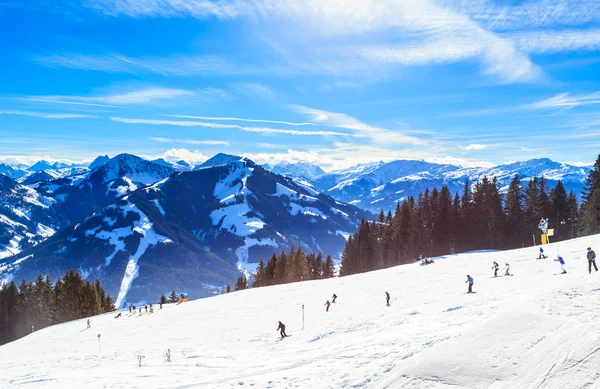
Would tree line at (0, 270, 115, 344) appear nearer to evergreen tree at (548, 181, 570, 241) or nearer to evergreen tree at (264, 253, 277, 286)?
evergreen tree at (264, 253, 277, 286)

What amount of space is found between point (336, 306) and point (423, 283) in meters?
10.4

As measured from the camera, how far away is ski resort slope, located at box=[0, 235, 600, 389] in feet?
44.4

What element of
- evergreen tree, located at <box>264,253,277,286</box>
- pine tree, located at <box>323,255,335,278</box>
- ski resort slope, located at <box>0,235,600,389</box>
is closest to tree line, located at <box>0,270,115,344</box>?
ski resort slope, located at <box>0,235,600,389</box>

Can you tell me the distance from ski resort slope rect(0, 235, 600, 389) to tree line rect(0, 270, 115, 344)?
37170 mm

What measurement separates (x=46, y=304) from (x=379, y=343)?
3482 inches

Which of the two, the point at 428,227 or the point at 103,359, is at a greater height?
the point at 428,227

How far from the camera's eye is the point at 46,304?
81375 millimetres

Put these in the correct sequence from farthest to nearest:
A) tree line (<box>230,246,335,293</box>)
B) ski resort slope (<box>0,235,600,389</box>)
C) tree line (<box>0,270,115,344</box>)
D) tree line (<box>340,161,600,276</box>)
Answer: tree line (<box>230,246,335,293</box>), tree line (<box>0,270,115,344</box>), tree line (<box>340,161,600,276</box>), ski resort slope (<box>0,235,600,389</box>)

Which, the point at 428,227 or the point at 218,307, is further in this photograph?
the point at 428,227

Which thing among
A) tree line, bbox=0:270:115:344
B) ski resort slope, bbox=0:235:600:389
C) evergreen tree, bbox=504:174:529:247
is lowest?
tree line, bbox=0:270:115:344

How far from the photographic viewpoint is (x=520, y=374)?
12.6 metres

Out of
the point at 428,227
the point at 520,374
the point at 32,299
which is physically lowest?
the point at 32,299

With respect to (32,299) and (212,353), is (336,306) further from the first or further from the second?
(32,299)

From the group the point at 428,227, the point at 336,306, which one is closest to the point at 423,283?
the point at 336,306
